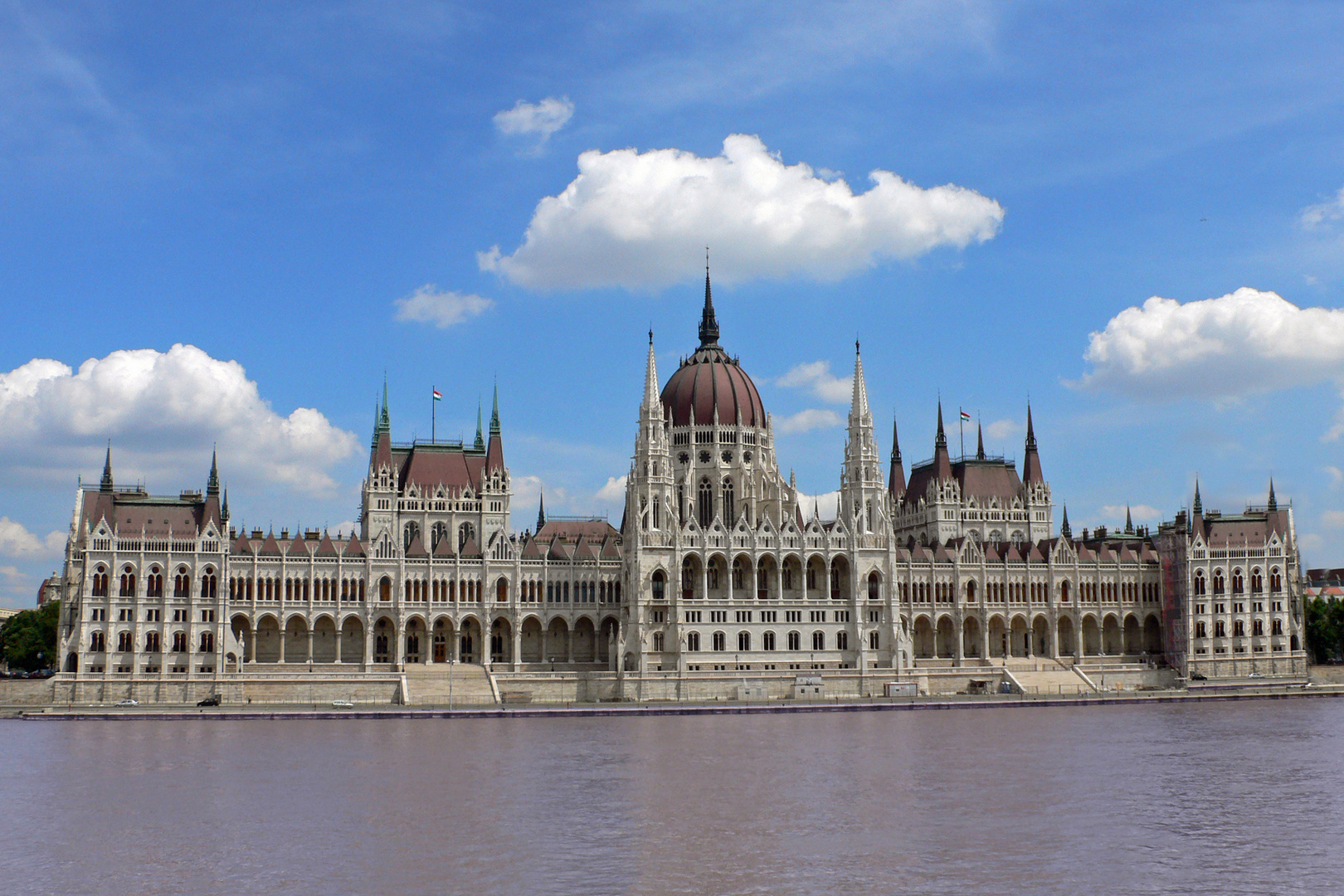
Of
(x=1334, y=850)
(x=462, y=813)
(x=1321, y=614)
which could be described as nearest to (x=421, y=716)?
(x=462, y=813)

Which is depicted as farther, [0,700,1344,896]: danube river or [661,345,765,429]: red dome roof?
[661,345,765,429]: red dome roof

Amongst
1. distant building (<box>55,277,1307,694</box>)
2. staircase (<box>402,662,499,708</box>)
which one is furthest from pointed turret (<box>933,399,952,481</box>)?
staircase (<box>402,662,499,708</box>)

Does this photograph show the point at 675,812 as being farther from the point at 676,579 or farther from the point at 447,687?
the point at 676,579

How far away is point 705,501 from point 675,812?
274 feet

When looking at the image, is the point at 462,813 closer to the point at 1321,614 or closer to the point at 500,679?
the point at 500,679

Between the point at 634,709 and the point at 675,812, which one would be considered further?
the point at 634,709

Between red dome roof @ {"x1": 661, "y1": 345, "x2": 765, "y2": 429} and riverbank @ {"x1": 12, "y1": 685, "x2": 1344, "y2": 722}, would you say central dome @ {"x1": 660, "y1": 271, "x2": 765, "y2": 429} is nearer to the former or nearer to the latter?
red dome roof @ {"x1": 661, "y1": 345, "x2": 765, "y2": 429}

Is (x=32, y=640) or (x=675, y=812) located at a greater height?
(x=32, y=640)

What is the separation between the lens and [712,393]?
136 m

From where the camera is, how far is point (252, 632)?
115m

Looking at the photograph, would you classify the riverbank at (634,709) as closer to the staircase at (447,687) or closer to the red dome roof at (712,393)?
the staircase at (447,687)

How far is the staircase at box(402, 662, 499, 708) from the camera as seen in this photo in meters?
106

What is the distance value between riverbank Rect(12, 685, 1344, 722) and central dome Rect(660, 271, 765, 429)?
35025mm

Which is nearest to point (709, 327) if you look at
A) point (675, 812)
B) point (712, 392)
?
point (712, 392)
